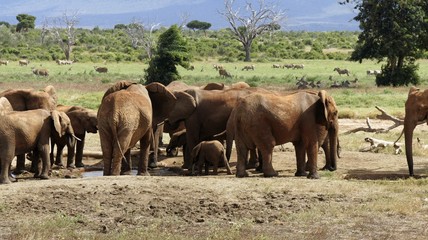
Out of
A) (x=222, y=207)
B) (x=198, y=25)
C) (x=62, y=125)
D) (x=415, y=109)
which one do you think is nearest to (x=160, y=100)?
(x=62, y=125)

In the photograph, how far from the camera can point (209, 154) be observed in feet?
58.6

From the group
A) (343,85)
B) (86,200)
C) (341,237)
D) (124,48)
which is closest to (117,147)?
(86,200)

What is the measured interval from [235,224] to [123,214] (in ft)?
5.33

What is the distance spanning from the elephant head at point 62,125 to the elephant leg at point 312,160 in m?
4.52

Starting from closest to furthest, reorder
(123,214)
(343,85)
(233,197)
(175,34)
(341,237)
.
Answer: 1. (341,237)
2. (123,214)
3. (233,197)
4. (175,34)
5. (343,85)

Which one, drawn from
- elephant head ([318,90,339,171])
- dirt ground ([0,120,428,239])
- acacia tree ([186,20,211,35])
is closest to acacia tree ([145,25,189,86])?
elephant head ([318,90,339,171])

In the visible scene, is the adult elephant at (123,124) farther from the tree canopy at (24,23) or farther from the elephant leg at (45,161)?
the tree canopy at (24,23)

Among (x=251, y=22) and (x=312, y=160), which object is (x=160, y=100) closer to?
(x=312, y=160)

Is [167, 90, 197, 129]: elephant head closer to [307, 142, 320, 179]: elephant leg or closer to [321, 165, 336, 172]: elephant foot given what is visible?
[321, 165, 336, 172]: elephant foot

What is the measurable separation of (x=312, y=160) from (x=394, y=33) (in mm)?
32527

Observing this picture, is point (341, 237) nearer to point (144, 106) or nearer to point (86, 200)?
point (86, 200)

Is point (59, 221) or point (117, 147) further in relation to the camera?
point (117, 147)

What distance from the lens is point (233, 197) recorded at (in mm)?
13852

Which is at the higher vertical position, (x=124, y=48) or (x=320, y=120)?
(x=320, y=120)
